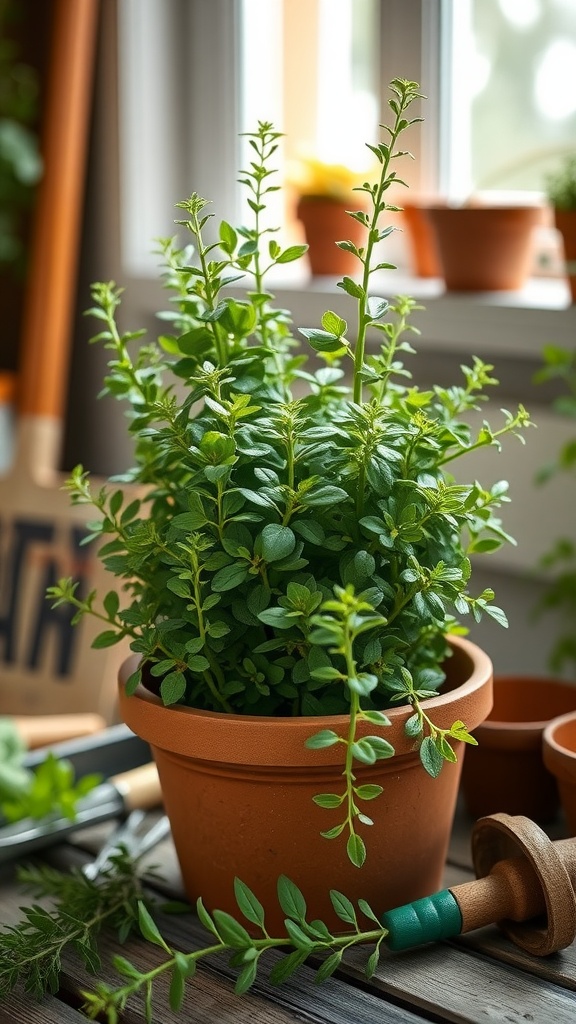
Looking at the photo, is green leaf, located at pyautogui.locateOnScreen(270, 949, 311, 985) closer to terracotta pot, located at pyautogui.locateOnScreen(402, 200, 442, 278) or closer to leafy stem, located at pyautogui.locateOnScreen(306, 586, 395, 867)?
leafy stem, located at pyautogui.locateOnScreen(306, 586, 395, 867)

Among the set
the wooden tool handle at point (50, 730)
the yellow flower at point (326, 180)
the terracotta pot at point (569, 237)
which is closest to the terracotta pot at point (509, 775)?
the wooden tool handle at point (50, 730)

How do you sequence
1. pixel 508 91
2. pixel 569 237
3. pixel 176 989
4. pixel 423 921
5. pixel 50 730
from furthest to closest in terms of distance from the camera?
pixel 508 91, pixel 569 237, pixel 50 730, pixel 423 921, pixel 176 989

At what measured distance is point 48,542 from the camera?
182cm

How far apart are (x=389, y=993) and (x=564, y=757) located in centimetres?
23

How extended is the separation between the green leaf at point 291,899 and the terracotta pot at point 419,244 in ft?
4.04

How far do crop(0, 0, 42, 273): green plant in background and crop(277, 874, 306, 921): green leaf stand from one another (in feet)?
5.49

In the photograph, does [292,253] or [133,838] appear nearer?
[292,253]

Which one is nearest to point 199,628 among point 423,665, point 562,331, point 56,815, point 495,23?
point 423,665

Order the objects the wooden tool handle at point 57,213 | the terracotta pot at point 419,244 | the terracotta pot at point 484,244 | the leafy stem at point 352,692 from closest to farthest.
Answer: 1. the leafy stem at point 352,692
2. the terracotta pot at point 484,244
3. the terracotta pot at point 419,244
4. the wooden tool handle at point 57,213

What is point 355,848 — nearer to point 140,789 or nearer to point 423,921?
point 423,921

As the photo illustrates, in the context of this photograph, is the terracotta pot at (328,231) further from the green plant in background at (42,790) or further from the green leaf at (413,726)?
the green leaf at (413,726)

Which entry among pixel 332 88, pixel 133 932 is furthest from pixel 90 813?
pixel 332 88

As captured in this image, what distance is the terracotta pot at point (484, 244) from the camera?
5.02 ft

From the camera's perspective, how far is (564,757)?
2.77 feet
